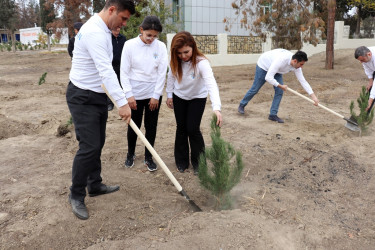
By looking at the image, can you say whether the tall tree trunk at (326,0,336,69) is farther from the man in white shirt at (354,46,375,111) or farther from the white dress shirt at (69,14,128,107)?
the white dress shirt at (69,14,128,107)

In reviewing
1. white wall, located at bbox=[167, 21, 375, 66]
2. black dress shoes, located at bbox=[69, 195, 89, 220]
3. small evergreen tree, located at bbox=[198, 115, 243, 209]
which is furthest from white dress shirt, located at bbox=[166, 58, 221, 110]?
white wall, located at bbox=[167, 21, 375, 66]

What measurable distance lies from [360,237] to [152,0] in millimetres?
11845

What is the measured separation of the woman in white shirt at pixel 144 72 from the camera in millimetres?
3408

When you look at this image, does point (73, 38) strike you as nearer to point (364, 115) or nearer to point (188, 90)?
point (188, 90)

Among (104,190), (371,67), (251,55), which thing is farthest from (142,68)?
(251,55)

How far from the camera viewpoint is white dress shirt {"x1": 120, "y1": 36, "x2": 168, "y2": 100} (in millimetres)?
3426

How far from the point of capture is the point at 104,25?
2.48 m

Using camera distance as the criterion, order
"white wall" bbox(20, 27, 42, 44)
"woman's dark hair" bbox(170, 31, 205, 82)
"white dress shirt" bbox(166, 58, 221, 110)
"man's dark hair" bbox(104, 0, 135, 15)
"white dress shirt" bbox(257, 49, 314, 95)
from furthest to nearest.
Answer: "white wall" bbox(20, 27, 42, 44)
"white dress shirt" bbox(257, 49, 314, 95)
"white dress shirt" bbox(166, 58, 221, 110)
"woman's dark hair" bbox(170, 31, 205, 82)
"man's dark hair" bbox(104, 0, 135, 15)

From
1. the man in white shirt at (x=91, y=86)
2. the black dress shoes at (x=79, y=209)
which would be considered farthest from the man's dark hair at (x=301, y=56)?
the black dress shoes at (x=79, y=209)

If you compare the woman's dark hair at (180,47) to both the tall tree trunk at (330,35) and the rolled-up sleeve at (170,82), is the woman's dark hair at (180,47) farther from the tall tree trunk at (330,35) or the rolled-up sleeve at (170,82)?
the tall tree trunk at (330,35)

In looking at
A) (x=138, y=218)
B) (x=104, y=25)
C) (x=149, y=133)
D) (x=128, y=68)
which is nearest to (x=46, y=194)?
(x=138, y=218)

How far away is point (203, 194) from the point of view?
135 inches

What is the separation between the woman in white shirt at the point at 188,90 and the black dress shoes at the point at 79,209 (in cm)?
133

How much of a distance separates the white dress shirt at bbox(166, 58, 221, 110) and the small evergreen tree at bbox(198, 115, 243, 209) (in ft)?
1.38
